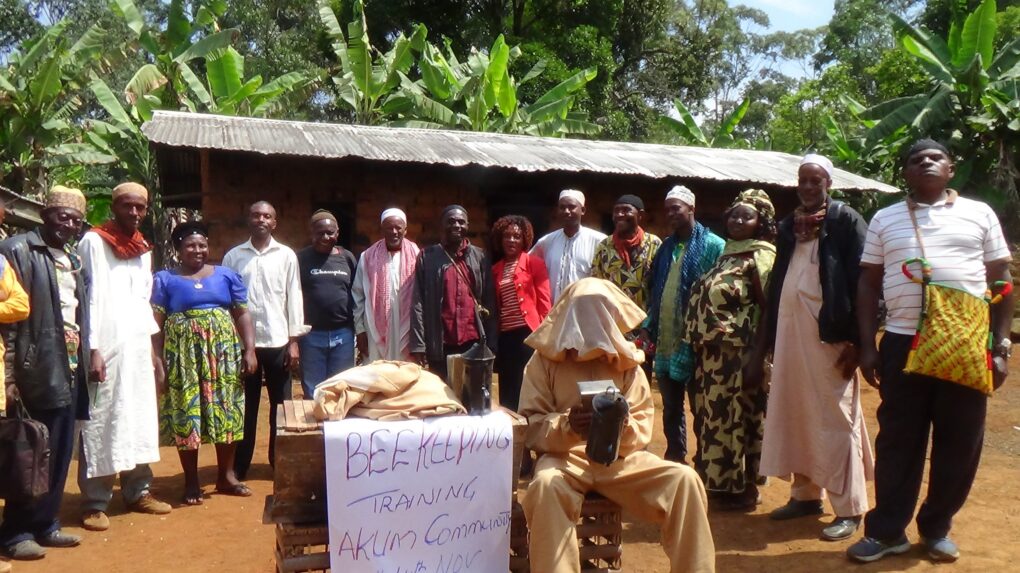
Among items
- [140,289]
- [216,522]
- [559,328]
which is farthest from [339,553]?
[140,289]

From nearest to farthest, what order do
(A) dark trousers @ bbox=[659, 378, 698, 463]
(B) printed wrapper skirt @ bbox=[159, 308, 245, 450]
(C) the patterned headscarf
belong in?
(C) the patterned headscarf, (B) printed wrapper skirt @ bbox=[159, 308, 245, 450], (A) dark trousers @ bbox=[659, 378, 698, 463]

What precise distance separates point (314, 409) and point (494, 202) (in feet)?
21.3

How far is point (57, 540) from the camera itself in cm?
470

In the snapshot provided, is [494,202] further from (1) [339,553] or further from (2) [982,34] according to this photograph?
(2) [982,34]

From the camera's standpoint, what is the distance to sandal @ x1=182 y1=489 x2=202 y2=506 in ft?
18.0

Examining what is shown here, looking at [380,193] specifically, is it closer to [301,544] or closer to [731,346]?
[731,346]

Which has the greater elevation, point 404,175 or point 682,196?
point 404,175

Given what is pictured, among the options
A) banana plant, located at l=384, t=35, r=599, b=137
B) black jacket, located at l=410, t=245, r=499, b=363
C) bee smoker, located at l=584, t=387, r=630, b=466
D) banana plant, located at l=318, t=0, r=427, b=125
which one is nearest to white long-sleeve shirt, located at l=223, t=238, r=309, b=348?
black jacket, located at l=410, t=245, r=499, b=363

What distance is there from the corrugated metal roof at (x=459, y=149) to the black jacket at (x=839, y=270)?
4.38m

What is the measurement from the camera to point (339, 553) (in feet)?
10.4

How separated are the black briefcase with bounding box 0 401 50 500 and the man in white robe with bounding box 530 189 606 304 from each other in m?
3.19

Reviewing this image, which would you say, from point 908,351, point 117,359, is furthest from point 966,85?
point 117,359

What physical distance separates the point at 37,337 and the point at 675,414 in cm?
361

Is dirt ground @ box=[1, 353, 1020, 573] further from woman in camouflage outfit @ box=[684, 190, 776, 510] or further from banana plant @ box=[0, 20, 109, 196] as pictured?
banana plant @ box=[0, 20, 109, 196]
